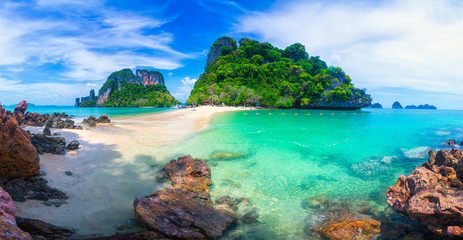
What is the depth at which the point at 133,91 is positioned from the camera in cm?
15525

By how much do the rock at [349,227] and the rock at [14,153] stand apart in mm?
7839

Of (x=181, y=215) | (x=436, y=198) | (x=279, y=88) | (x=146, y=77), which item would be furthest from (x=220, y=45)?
(x=436, y=198)

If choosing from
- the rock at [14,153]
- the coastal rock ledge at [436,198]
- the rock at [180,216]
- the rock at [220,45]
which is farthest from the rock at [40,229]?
the rock at [220,45]

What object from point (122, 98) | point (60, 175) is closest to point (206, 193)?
point (60, 175)

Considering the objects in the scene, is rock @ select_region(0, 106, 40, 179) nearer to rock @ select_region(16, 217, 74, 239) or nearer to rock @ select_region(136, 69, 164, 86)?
rock @ select_region(16, 217, 74, 239)

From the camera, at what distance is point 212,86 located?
83125mm

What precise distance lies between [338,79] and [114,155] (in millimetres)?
95388

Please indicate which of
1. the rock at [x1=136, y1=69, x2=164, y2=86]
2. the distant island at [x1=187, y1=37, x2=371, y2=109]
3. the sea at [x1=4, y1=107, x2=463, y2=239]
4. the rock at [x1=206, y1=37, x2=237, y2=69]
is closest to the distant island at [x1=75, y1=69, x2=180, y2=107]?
the rock at [x1=136, y1=69, x2=164, y2=86]

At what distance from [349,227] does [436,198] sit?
1.90 meters

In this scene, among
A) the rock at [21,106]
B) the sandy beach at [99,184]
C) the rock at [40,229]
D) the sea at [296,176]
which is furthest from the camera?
the rock at [21,106]

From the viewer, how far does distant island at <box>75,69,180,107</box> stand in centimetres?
14900

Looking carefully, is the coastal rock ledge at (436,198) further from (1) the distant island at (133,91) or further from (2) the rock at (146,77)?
(2) the rock at (146,77)

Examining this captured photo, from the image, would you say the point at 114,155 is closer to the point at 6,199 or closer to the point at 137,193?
the point at 137,193

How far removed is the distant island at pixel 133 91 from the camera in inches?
5866
